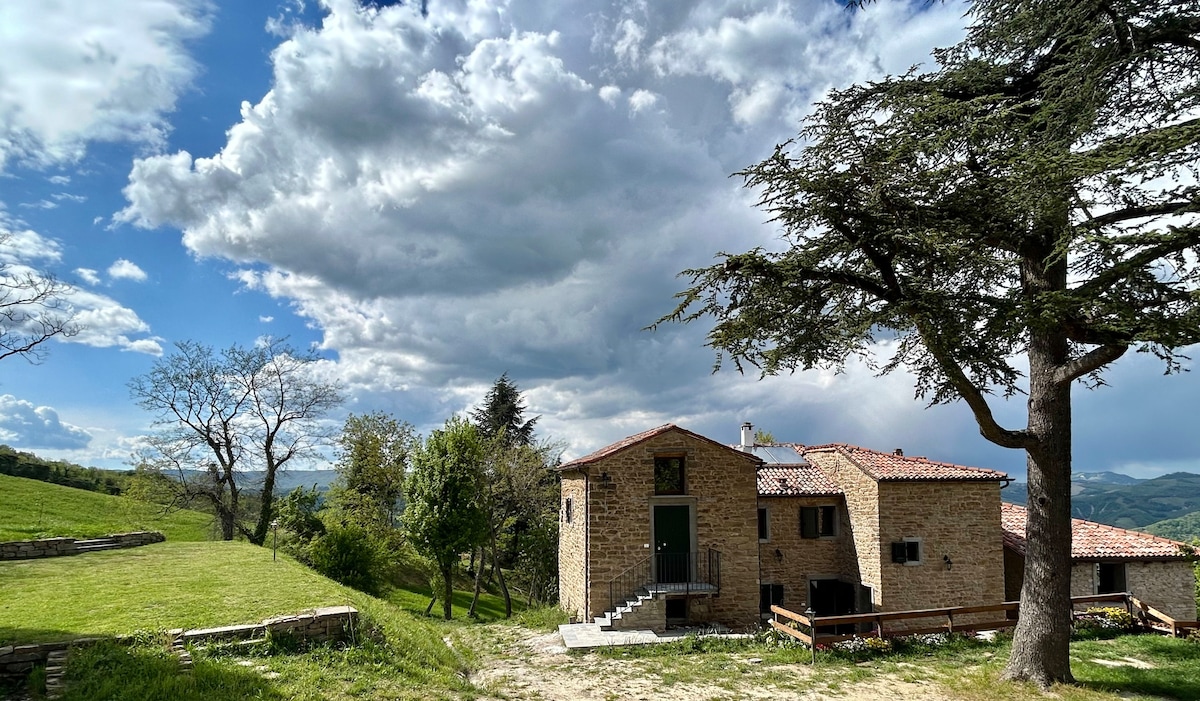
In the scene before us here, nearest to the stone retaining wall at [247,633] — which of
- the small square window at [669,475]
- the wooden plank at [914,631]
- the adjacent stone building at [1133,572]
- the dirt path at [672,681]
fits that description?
the dirt path at [672,681]

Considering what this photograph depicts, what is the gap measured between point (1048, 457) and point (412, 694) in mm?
11501

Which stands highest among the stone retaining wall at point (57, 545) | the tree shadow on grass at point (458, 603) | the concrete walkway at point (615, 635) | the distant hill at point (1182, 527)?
the stone retaining wall at point (57, 545)

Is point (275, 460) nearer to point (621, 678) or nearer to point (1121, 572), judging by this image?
point (621, 678)

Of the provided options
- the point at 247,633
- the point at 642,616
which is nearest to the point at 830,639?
the point at 642,616

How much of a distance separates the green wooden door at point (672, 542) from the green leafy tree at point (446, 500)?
741 cm

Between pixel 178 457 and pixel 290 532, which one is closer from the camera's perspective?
pixel 290 532

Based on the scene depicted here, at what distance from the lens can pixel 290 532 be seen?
2597cm

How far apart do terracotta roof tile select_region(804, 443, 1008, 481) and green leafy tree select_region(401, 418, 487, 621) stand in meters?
13.3

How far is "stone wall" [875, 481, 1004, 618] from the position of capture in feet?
67.5

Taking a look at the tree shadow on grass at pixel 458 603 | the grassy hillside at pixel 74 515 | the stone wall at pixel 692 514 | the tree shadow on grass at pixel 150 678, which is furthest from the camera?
the tree shadow on grass at pixel 458 603

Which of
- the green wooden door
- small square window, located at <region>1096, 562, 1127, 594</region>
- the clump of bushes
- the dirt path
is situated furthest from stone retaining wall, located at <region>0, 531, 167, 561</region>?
small square window, located at <region>1096, 562, 1127, 594</region>

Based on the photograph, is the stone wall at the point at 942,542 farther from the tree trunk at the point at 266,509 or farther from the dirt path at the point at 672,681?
the tree trunk at the point at 266,509

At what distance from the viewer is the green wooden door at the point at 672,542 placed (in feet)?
65.1

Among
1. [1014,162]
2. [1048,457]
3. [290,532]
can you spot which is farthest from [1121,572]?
[290,532]
